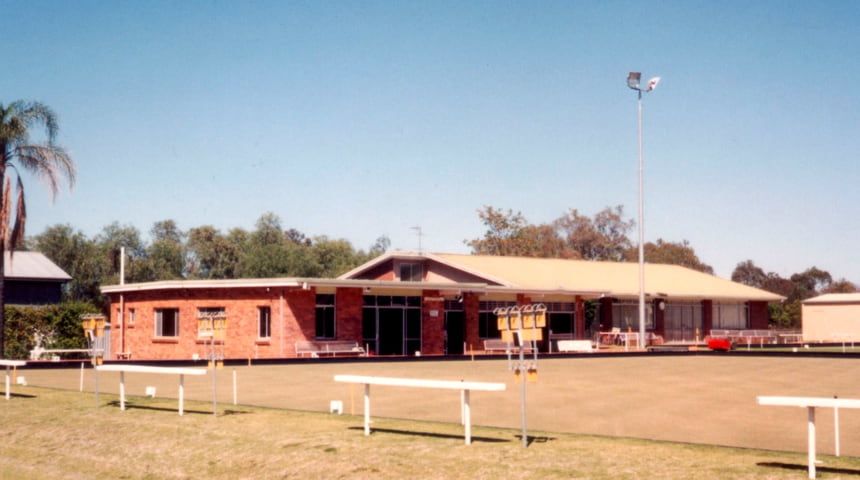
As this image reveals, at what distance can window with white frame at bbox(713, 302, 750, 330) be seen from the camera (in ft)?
189

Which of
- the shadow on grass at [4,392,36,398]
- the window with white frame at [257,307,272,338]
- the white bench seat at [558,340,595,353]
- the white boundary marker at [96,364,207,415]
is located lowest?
the white bench seat at [558,340,595,353]

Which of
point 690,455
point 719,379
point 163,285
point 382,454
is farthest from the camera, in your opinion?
point 163,285

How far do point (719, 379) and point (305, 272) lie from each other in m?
62.3

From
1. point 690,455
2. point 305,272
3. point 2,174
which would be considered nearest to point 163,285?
point 2,174

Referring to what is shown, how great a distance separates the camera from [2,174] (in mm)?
31375

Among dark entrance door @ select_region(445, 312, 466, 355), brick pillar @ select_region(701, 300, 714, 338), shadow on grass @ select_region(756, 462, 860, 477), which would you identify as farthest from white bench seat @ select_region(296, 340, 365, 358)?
shadow on grass @ select_region(756, 462, 860, 477)

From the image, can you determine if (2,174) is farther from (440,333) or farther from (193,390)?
(440,333)

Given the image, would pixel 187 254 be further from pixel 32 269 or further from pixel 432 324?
pixel 432 324

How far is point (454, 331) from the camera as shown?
43469 mm

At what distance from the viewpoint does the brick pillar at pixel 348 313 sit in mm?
38781

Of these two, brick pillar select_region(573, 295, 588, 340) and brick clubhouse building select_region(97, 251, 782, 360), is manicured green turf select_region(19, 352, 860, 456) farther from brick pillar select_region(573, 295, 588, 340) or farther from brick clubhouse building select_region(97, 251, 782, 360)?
brick pillar select_region(573, 295, 588, 340)

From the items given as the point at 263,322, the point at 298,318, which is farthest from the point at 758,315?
the point at 263,322

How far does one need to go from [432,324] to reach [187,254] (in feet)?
210

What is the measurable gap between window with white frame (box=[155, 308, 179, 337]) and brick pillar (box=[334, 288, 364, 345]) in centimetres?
705
